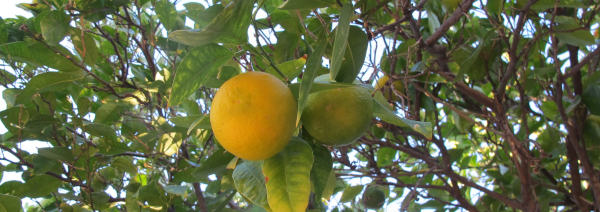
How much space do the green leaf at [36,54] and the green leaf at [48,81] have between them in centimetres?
5

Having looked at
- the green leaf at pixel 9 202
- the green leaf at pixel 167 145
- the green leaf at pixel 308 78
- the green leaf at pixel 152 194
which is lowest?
the green leaf at pixel 152 194

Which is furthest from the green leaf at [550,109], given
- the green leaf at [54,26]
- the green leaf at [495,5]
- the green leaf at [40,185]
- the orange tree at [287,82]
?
the green leaf at [40,185]

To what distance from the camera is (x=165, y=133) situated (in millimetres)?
1644

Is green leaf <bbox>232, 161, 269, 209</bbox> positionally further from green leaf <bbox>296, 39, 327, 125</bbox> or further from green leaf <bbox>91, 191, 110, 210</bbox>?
green leaf <bbox>91, 191, 110, 210</bbox>

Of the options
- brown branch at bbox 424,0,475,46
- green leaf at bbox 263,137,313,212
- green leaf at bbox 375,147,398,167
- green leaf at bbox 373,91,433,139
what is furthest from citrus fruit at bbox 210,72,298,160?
green leaf at bbox 375,147,398,167

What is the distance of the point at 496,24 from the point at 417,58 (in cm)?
35

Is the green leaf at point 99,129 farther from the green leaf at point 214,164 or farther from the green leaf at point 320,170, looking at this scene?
the green leaf at point 320,170

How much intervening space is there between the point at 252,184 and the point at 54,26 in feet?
Answer: 2.71

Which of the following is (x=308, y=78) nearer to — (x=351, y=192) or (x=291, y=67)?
(x=291, y=67)

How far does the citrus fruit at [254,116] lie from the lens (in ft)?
2.25

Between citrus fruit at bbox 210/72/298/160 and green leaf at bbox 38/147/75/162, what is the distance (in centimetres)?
100

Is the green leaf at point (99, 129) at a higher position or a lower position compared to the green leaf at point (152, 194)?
higher

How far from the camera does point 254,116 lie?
2.26 feet

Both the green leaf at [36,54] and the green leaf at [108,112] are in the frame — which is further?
the green leaf at [108,112]
